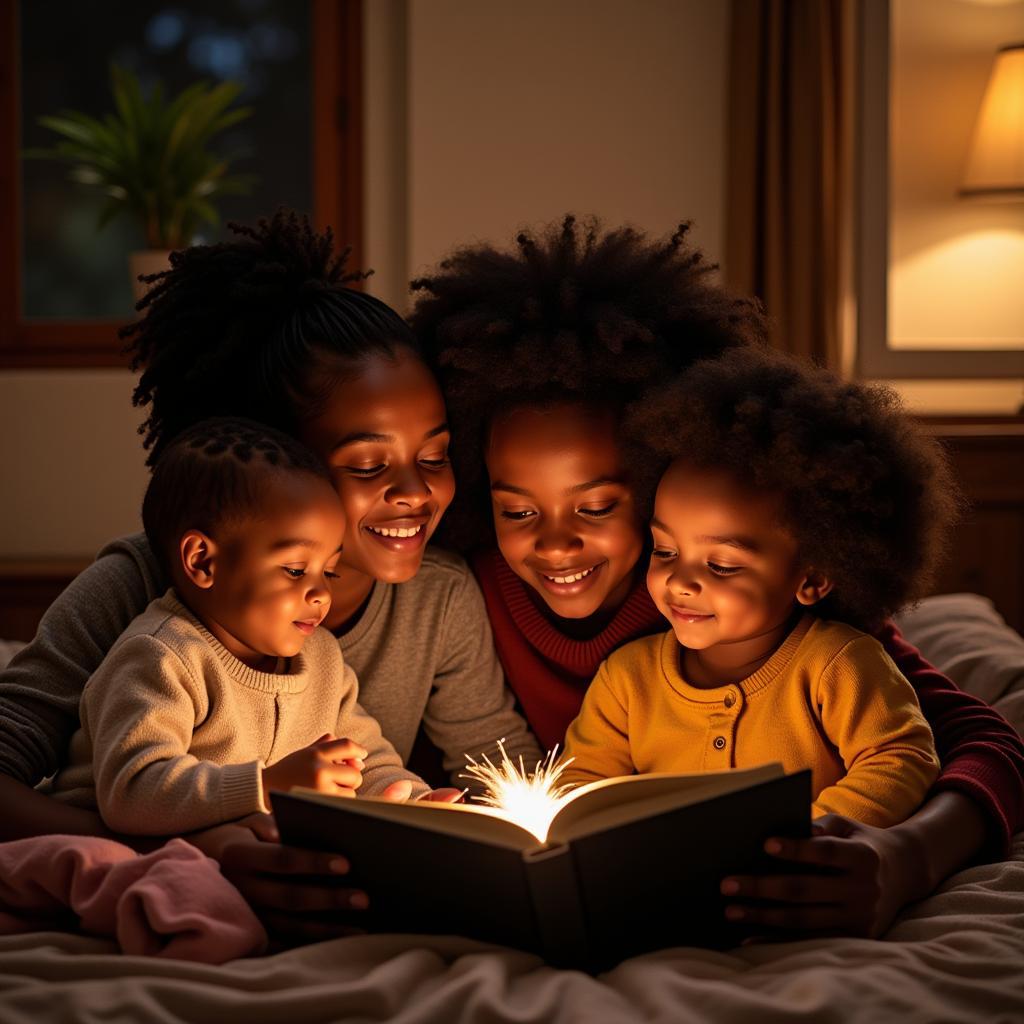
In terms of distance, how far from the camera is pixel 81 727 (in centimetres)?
144

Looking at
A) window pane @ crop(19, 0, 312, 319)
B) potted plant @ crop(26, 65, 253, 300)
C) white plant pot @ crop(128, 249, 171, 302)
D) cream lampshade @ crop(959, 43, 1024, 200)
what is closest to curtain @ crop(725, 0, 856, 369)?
cream lampshade @ crop(959, 43, 1024, 200)

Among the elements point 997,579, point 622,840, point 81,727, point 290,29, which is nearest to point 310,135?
point 290,29

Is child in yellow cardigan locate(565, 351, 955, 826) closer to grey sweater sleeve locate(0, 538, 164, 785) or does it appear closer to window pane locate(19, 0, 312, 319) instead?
grey sweater sleeve locate(0, 538, 164, 785)

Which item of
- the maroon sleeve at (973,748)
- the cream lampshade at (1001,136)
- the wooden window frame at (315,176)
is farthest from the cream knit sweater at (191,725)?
the cream lampshade at (1001,136)

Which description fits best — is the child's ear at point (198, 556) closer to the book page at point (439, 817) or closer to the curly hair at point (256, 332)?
the curly hair at point (256, 332)

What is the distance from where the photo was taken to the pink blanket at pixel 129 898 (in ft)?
3.52

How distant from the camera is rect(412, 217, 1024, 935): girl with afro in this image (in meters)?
1.63

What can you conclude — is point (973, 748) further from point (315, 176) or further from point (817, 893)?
point (315, 176)

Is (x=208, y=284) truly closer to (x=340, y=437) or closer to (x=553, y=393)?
(x=340, y=437)

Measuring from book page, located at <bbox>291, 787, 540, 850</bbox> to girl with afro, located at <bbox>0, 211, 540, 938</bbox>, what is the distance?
50 centimetres

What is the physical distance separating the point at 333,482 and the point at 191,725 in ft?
1.32

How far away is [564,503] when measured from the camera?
165cm

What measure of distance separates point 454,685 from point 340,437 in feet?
1.30

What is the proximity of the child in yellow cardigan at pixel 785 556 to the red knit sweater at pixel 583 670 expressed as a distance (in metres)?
0.09
